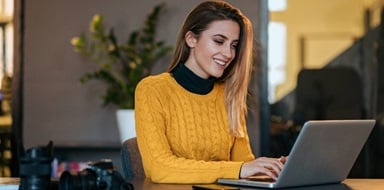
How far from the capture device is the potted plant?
4848mm

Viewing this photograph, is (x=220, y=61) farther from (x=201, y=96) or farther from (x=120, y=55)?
(x=120, y=55)

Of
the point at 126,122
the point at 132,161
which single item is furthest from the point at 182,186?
the point at 126,122

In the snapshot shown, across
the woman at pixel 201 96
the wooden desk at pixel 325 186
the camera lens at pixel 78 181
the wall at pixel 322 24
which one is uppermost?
the wall at pixel 322 24

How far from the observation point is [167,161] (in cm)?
250

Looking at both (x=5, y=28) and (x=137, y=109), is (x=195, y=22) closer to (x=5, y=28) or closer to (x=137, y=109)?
(x=137, y=109)

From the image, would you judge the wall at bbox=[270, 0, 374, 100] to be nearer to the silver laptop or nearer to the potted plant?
the potted plant

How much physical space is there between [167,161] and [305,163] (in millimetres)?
478

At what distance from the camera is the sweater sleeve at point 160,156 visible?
96.3 inches

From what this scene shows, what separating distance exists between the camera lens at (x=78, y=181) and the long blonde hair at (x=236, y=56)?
0.95 m

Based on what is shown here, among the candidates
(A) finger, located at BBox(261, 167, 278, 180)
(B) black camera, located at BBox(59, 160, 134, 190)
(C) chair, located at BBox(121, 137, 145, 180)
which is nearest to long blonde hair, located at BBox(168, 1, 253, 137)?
(C) chair, located at BBox(121, 137, 145, 180)

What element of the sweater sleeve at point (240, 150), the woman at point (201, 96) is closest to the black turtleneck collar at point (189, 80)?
the woman at point (201, 96)

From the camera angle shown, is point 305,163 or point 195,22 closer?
point 305,163

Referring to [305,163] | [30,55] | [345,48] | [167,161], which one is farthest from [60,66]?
[305,163]

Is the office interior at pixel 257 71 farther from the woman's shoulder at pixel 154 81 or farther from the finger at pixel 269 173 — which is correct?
the finger at pixel 269 173
